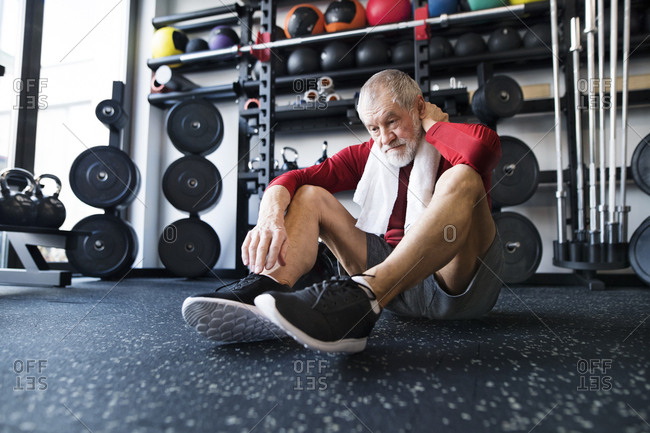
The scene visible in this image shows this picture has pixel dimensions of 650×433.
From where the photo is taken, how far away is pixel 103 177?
2.53 m

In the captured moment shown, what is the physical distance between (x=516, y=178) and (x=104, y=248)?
2539mm

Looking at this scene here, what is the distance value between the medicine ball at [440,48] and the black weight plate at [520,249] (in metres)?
1.12

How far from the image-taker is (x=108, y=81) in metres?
3.08

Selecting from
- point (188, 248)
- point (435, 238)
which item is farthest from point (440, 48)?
point (435, 238)

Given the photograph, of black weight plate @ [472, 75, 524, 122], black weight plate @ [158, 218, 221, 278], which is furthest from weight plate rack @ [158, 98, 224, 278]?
black weight plate @ [472, 75, 524, 122]

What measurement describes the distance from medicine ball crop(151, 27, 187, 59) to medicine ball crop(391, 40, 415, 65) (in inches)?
63.2

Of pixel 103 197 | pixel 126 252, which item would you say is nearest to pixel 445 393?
pixel 126 252

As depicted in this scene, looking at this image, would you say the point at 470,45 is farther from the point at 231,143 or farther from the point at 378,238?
the point at 378,238

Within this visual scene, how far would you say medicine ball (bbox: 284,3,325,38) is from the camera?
2.66 m

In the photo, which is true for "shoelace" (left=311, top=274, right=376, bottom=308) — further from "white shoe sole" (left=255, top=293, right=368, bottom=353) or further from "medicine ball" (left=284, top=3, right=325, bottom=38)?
"medicine ball" (left=284, top=3, right=325, bottom=38)

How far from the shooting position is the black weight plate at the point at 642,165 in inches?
84.6

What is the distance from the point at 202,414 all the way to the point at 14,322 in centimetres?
88

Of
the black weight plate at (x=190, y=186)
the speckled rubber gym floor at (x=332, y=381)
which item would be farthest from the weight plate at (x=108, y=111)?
the speckled rubber gym floor at (x=332, y=381)

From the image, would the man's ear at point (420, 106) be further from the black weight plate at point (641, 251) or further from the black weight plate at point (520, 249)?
the black weight plate at point (641, 251)
